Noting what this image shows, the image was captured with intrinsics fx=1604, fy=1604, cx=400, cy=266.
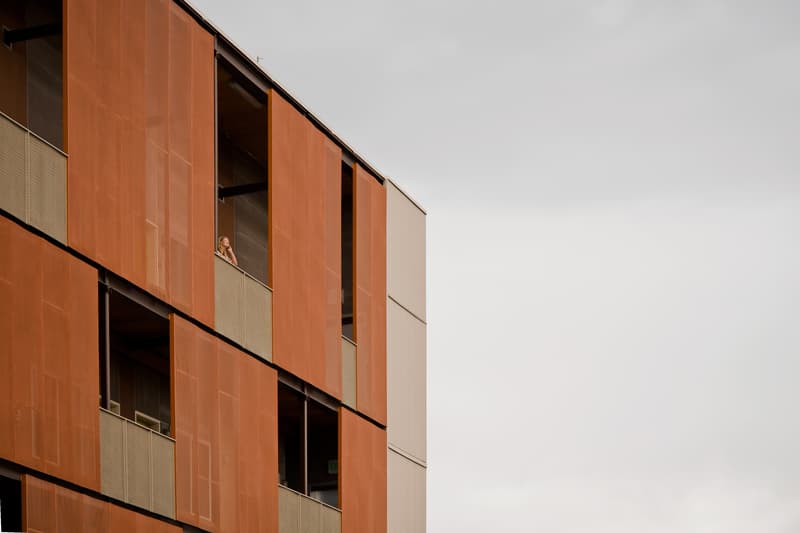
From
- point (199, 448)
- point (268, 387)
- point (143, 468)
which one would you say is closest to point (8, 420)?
point (143, 468)

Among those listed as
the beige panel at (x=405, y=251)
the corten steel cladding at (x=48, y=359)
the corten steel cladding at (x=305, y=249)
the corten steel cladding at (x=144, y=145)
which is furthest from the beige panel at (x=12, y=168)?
the beige panel at (x=405, y=251)

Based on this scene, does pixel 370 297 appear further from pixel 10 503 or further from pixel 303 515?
pixel 10 503

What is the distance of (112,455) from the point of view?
2862 cm

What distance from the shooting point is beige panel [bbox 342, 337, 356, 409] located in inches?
1532

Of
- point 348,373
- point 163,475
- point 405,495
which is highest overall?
point 348,373

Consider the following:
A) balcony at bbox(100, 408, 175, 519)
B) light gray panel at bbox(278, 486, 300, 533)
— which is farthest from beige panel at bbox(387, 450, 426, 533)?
balcony at bbox(100, 408, 175, 519)

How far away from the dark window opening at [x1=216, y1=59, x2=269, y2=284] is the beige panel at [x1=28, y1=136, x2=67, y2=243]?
336 inches

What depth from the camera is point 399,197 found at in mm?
43719

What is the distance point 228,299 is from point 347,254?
9.02 metres

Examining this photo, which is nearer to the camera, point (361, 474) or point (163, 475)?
point (163, 475)

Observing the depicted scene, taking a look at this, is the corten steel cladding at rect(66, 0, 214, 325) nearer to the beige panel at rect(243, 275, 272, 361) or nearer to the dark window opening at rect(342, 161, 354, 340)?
the beige panel at rect(243, 275, 272, 361)


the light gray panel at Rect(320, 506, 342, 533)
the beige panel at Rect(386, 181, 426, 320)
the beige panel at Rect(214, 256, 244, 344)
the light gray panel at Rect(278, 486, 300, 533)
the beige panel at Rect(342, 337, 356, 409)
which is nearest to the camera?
the beige panel at Rect(214, 256, 244, 344)

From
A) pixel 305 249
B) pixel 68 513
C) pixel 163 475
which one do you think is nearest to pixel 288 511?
pixel 163 475

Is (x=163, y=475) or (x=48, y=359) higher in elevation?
(x=48, y=359)
